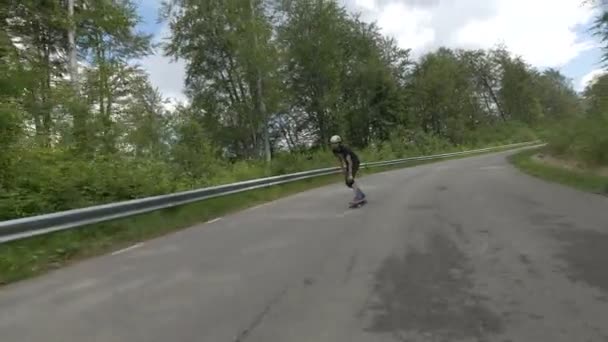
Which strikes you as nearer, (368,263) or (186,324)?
(186,324)

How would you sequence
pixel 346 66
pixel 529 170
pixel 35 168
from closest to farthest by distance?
pixel 35 168 < pixel 529 170 < pixel 346 66

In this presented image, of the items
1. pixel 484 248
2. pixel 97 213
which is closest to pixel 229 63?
pixel 97 213

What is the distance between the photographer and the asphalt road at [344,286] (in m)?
4.37

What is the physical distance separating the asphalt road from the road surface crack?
18 millimetres

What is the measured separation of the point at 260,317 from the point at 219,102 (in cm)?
3550

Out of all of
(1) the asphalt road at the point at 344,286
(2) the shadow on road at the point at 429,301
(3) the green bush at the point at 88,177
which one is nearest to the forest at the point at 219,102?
(3) the green bush at the point at 88,177

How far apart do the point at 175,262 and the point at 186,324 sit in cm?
275

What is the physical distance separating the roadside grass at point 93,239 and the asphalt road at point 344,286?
1.61 ft

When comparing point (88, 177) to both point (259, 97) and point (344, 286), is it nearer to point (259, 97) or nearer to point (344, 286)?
point (344, 286)

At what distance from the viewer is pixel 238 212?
1309 cm

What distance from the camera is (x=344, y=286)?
5613mm

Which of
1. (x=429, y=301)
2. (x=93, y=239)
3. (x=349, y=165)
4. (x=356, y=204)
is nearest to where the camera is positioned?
(x=429, y=301)

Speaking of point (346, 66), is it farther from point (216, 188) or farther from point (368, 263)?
point (368, 263)

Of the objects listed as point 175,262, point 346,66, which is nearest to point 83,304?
point 175,262
